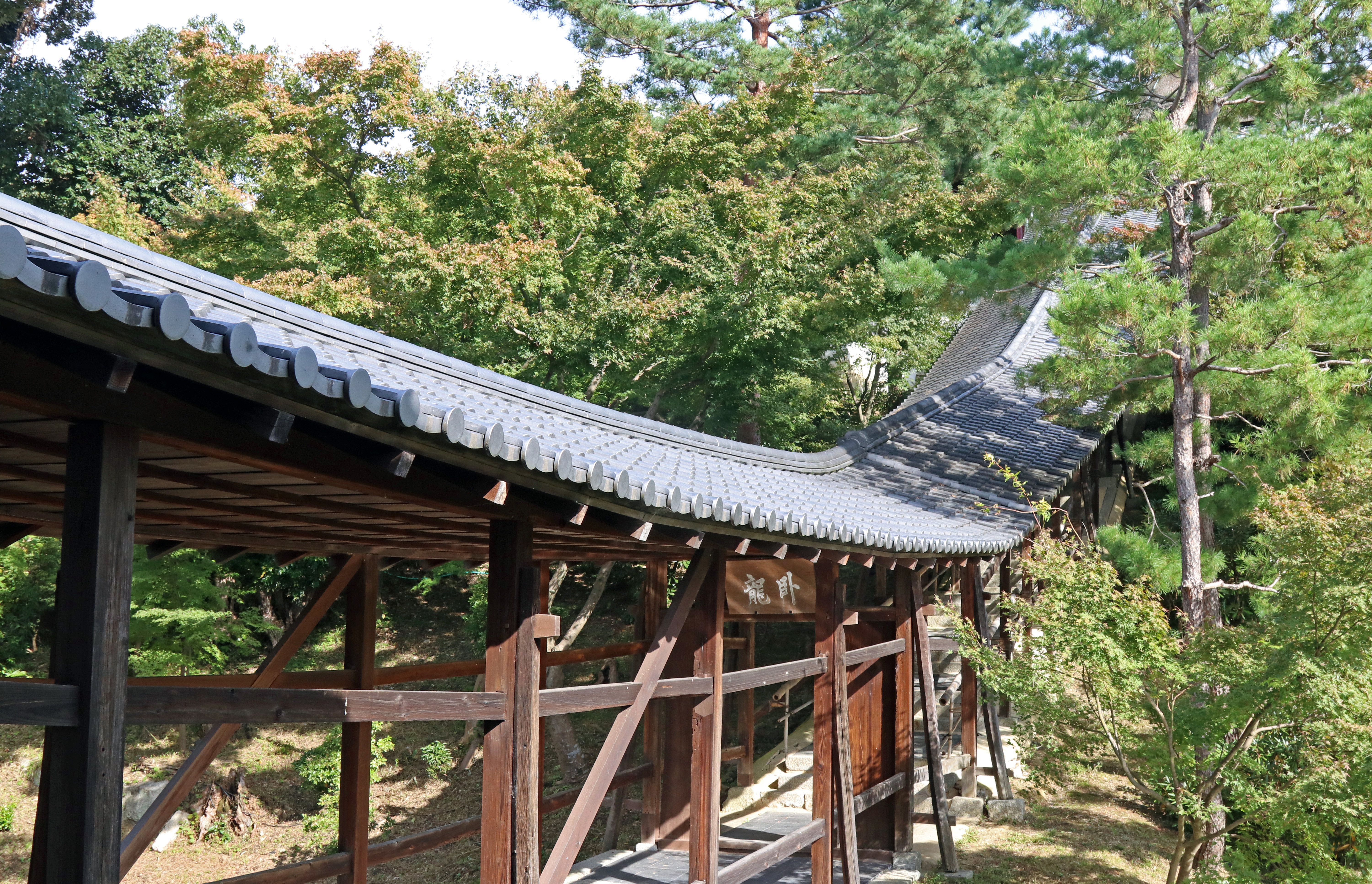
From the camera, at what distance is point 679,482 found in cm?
574

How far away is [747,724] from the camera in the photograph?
1324 cm

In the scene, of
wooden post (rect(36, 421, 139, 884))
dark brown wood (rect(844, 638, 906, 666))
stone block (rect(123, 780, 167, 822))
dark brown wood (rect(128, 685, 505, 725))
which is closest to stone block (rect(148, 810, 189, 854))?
stone block (rect(123, 780, 167, 822))

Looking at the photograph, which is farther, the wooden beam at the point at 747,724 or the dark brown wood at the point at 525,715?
the wooden beam at the point at 747,724

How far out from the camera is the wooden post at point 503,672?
4.15m

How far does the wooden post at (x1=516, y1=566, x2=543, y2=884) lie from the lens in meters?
4.18

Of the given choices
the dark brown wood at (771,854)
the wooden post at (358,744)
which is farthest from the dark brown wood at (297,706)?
the wooden post at (358,744)

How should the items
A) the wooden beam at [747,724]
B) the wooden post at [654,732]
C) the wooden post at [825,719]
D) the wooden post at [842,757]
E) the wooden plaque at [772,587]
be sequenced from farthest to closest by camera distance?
1. the wooden beam at [747,724]
2. the wooden post at [654,732]
3. the wooden plaque at [772,587]
4. the wooden post at [842,757]
5. the wooden post at [825,719]

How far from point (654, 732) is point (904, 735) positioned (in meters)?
2.53

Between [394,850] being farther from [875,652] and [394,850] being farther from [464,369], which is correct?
[875,652]

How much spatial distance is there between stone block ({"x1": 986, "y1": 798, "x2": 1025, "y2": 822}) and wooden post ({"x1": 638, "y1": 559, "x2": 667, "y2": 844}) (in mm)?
3697

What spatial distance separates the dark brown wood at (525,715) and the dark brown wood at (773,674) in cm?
178

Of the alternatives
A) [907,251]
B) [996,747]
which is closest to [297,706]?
[996,747]

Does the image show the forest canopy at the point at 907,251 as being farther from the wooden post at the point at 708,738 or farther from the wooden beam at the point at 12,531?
the wooden beam at the point at 12,531

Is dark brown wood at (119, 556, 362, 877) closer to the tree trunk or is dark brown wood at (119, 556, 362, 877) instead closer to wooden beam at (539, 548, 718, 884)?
wooden beam at (539, 548, 718, 884)
